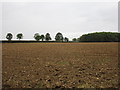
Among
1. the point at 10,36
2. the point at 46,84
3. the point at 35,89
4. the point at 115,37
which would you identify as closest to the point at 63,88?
the point at 46,84

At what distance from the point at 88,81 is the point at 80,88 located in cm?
79

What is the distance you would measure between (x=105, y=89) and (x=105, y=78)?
112 centimetres

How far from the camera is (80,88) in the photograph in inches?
188

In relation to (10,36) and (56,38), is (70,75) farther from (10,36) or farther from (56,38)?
(10,36)

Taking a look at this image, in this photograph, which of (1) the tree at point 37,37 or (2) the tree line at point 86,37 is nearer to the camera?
(2) the tree line at point 86,37

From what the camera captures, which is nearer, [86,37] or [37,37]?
[86,37]

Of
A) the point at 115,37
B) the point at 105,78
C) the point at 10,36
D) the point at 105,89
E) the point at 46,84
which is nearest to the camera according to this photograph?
the point at 105,89

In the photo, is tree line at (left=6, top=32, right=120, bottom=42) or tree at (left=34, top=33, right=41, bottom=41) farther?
tree at (left=34, top=33, right=41, bottom=41)

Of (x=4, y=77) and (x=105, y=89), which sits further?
(x=4, y=77)

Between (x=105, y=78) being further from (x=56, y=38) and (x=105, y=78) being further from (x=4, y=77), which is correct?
(x=56, y=38)

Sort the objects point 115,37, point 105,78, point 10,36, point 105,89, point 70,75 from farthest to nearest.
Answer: point 10,36, point 115,37, point 70,75, point 105,78, point 105,89

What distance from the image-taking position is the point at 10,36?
143875 mm

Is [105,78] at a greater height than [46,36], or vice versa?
[46,36]

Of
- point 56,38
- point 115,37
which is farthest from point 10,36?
point 115,37
